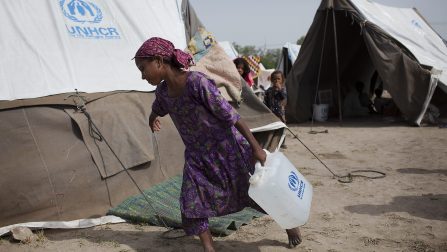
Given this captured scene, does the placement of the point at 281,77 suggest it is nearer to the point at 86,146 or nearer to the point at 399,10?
the point at 86,146

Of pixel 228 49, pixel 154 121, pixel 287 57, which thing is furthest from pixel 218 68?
pixel 228 49

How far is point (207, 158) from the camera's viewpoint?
8.63ft

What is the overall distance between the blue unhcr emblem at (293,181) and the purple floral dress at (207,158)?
0.78 feet

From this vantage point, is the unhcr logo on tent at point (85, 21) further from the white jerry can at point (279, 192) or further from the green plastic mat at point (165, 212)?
the white jerry can at point (279, 192)

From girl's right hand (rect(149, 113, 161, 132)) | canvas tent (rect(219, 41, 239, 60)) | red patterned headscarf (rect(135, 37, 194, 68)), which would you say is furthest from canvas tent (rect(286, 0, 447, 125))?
canvas tent (rect(219, 41, 239, 60))

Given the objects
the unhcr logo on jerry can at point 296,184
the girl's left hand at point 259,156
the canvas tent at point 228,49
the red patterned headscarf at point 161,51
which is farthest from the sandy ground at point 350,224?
the canvas tent at point 228,49

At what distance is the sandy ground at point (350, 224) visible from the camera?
9.80 feet

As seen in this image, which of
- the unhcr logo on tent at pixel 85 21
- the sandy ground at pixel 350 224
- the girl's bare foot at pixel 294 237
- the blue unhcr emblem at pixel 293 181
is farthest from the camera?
the unhcr logo on tent at pixel 85 21

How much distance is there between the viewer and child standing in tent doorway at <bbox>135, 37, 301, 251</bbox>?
2.50m

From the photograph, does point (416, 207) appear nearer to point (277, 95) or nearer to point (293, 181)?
point (293, 181)

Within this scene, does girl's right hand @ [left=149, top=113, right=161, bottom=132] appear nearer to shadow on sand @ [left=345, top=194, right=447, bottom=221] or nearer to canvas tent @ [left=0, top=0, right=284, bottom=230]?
canvas tent @ [left=0, top=0, right=284, bottom=230]

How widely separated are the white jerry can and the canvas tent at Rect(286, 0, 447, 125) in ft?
18.6

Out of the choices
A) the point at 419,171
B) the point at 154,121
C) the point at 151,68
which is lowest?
the point at 419,171

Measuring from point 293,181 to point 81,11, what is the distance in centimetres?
273
